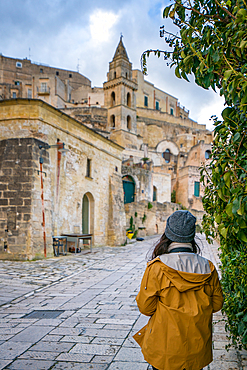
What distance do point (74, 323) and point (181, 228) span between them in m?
3.18

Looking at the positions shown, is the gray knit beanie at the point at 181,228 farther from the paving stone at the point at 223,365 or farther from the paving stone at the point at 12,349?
the paving stone at the point at 12,349

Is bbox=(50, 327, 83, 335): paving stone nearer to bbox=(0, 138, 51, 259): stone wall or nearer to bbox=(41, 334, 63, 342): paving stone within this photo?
bbox=(41, 334, 63, 342): paving stone

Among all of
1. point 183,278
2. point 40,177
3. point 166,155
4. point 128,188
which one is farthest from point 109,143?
point 166,155

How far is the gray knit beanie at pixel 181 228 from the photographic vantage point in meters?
2.15

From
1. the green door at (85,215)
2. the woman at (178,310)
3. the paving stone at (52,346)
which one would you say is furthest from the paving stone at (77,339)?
the green door at (85,215)

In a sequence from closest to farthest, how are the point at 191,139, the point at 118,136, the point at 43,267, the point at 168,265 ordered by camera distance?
the point at 168,265, the point at 43,267, the point at 118,136, the point at 191,139

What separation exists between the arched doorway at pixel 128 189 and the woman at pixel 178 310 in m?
23.3

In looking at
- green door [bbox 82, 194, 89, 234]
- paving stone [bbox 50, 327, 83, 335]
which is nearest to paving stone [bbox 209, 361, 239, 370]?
paving stone [bbox 50, 327, 83, 335]

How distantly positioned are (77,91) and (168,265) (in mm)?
57864

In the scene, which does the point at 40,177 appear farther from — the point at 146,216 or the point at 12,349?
the point at 146,216

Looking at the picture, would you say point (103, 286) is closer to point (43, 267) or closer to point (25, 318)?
point (25, 318)

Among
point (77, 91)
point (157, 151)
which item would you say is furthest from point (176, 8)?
point (77, 91)

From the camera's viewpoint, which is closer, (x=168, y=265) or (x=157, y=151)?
(x=168, y=265)

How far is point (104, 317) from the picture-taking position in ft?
15.6
